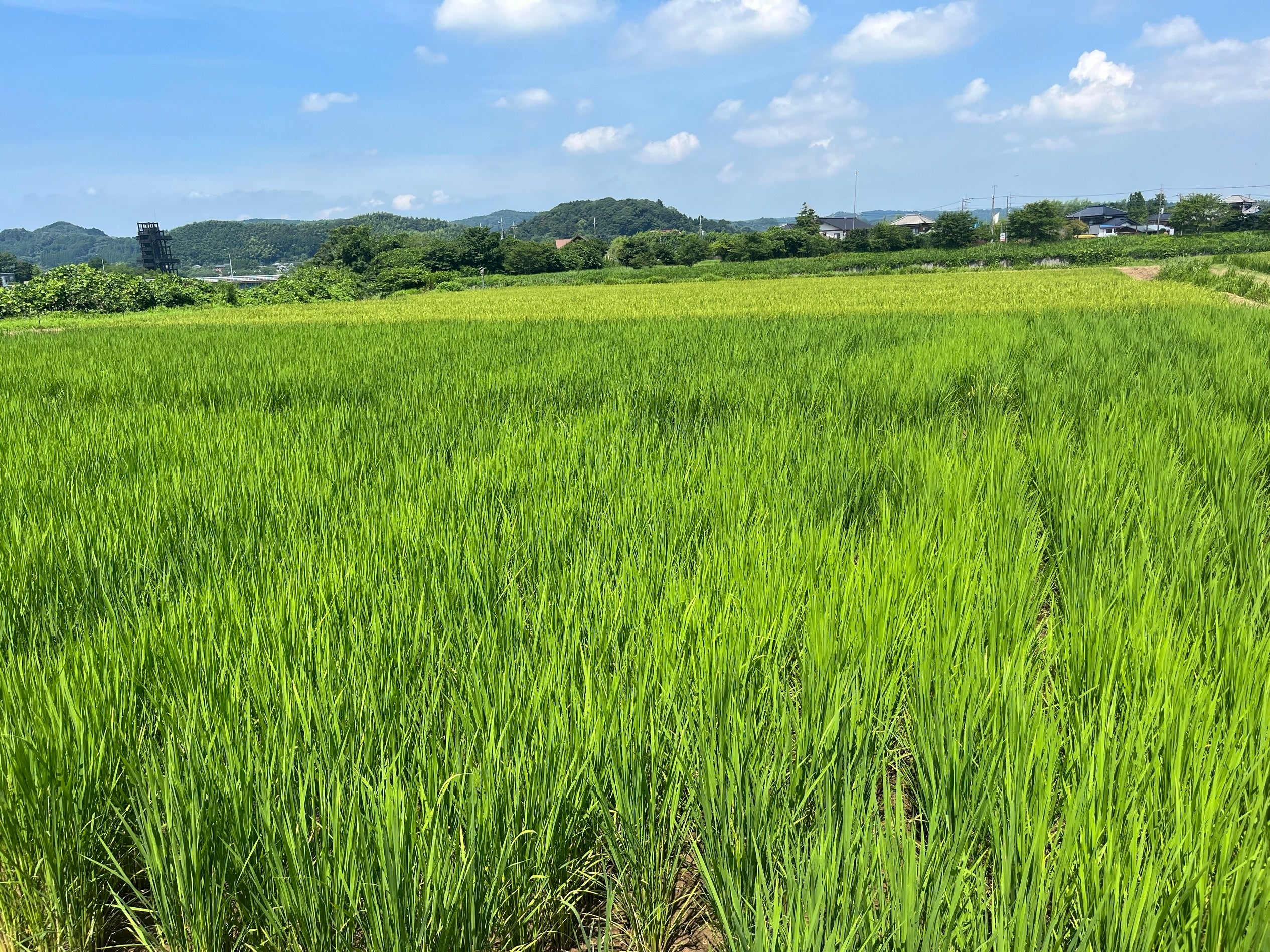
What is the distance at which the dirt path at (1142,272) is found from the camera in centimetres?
3008

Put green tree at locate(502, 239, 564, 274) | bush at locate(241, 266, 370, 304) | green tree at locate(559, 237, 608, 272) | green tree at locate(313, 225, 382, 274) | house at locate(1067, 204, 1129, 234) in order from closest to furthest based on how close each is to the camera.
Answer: bush at locate(241, 266, 370, 304) < green tree at locate(502, 239, 564, 274) < green tree at locate(559, 237, 608, 272) < green tree at locate(313, 225, 382, 274) < house at locate(1067, 204, 1129, 234)

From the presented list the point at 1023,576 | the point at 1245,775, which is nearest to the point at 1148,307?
the point at 1023,576

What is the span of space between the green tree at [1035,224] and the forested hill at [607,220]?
95047 mm

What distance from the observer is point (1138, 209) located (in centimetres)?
9538

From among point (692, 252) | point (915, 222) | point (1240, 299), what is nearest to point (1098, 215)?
point (915, 222)

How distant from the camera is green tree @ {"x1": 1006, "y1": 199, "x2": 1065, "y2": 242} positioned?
209 ft

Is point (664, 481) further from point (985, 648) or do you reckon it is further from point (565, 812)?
point (565, 812)

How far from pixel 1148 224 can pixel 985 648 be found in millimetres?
119659

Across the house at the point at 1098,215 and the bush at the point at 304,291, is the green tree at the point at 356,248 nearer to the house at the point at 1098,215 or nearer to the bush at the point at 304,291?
the bush at the point at 304,291

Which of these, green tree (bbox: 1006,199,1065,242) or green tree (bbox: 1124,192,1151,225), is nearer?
green tree (bbox: 1006,199,1065,242)

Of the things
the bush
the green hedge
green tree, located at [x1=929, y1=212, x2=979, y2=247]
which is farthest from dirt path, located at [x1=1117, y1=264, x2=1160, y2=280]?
the green hedge

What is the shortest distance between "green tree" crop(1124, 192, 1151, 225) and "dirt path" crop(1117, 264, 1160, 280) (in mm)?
69002

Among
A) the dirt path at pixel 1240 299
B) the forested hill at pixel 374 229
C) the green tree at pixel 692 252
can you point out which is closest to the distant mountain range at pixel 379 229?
the forested hill at pixel 374 229

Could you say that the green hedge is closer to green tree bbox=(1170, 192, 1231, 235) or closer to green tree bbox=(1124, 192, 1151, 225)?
green tree bbox=(1170, 192, 1231, 235)
